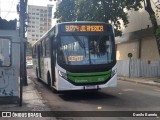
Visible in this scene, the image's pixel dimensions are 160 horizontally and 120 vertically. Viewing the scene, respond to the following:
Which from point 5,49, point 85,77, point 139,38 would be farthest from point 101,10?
point 5,49

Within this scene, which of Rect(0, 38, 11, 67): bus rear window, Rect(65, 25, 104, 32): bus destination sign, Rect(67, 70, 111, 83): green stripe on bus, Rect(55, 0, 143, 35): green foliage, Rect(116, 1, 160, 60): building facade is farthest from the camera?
Rect(116, 1, 160, 60): building facade

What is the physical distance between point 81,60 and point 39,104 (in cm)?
304

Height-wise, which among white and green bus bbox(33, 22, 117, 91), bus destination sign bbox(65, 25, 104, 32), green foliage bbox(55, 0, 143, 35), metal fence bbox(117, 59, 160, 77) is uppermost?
green foliage bbox(55, 0, 143, 35)

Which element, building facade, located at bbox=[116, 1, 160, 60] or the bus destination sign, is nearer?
the bus destination sign

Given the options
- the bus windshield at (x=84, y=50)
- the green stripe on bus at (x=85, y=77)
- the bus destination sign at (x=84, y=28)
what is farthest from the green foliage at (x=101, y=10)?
the green stripe on bus at (x=85, y=77)

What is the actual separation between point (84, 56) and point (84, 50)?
251mm

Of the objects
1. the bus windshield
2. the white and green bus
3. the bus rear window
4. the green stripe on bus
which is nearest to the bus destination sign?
the white and green bus

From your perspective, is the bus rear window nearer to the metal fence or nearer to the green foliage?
the metal fence

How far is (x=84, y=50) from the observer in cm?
1603

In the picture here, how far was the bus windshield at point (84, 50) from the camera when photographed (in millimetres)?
15984

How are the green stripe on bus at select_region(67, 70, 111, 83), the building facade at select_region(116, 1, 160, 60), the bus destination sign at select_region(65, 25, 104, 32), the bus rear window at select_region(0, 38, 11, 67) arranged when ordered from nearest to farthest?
the bus rear window at select_region(0, 38, 11, 67), the green stripe on bus at select_region(67, 70, 111, 83), the bus destination sign at select_region(65, 25, 104, 32), the building facade at select_region(116, 1, 160, 60)

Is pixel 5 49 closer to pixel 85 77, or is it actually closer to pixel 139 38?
pixel 85 77

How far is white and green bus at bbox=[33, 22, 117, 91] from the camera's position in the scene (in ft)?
52.4

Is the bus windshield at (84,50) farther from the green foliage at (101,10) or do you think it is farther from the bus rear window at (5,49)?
the green foliage at (101,10)
